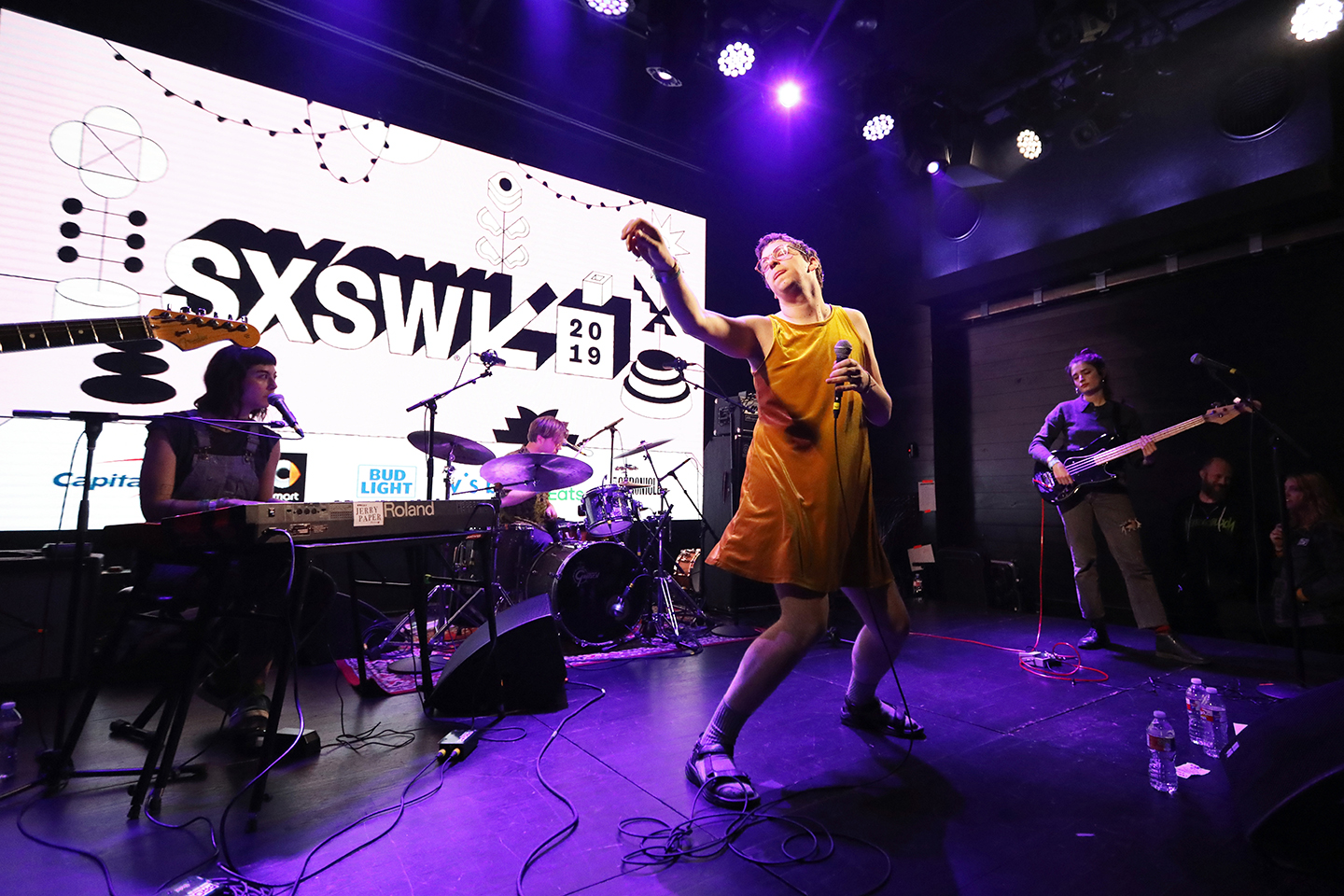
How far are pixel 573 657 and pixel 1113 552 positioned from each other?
3.65 metres

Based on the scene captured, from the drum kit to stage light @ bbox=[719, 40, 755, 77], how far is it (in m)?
2.98

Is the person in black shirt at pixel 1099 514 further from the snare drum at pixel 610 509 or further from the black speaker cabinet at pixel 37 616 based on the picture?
the black speaker cabinet at pixel 37 616

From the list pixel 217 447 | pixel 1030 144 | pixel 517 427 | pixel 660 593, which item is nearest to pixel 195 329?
pixel 217 447

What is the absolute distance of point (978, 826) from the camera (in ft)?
5.90

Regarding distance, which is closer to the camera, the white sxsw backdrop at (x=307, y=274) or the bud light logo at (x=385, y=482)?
the white sxsw backdrop at (x=307, y=274)

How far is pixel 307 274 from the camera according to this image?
430cm

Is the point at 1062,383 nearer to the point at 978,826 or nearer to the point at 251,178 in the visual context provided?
the point at 978,826

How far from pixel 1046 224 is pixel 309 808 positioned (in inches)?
266

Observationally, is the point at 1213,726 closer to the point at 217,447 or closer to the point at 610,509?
the point at 610,509

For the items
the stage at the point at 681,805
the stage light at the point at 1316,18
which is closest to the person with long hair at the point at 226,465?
the stage at the point at 681,805

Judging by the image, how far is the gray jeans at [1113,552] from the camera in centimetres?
403

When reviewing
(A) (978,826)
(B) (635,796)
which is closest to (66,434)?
(B) (635,796)

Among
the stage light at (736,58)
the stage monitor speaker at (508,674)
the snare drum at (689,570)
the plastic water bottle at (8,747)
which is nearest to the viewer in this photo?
the plastic water bottle at (8,747)

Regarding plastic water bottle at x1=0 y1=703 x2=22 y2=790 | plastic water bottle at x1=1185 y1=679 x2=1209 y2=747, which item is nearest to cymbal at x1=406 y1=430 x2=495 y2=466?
plastic water bottle at x1=0 y1=703 x2=22 y2=790
